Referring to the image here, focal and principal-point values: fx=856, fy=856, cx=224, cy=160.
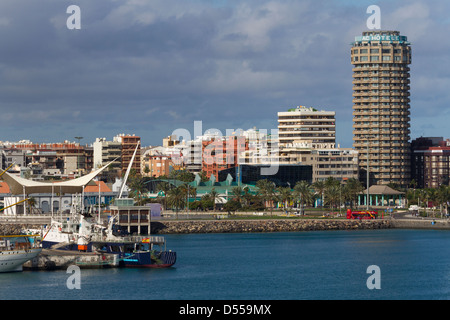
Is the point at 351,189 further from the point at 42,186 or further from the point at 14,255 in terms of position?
the point at 14,255

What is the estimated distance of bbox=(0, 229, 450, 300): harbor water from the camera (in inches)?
2790

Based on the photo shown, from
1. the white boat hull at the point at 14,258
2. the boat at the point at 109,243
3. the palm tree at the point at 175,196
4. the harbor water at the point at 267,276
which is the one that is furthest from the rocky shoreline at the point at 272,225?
the white boat hull at the point at 14,258

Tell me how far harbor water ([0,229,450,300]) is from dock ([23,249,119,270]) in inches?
57.8

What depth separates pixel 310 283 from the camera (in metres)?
77.4

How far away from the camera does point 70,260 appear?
3354 inches

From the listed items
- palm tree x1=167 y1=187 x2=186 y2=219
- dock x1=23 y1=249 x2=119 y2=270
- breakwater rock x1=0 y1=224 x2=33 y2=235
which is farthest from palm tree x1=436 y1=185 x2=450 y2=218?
dock x1=23 y1=249 x2=119 y2=270

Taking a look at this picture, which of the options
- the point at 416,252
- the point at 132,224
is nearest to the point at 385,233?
the point at 416,252

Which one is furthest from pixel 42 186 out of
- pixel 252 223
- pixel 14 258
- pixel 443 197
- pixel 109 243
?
pixel 443 197

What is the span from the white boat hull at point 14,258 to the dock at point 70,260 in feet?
4.51

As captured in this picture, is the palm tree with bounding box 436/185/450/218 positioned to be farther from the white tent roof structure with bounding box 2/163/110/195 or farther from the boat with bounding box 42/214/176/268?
the boat with bounding box 42/214/176/268

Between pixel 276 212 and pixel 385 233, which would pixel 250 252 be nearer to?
pixel 385 233

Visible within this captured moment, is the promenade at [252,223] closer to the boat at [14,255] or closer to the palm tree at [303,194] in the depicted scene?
the palm tree at [303,194]

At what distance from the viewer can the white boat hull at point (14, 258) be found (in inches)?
3152

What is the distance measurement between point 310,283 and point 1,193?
113632mm
